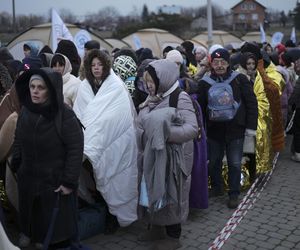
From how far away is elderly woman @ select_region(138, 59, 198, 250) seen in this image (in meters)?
3.80

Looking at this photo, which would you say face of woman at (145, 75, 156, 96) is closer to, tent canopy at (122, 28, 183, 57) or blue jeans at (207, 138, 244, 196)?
blue jeans at (207, 138, 244, 196)

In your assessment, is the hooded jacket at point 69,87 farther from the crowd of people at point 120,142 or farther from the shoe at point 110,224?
the shoe at point 110,224

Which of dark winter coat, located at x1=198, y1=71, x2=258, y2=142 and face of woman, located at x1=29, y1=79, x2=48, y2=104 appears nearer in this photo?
face of woman, located at x1=29, y1=79, x2=48, y2=104

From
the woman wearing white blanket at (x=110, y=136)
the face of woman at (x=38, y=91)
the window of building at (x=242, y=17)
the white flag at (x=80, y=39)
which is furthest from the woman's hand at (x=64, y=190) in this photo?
the window of building at (x=242, y=17)

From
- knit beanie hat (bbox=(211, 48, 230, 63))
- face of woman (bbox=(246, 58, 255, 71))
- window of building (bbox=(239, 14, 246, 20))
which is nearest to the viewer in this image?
knit beanie hat (bbox=(211, 48, 230, 63))

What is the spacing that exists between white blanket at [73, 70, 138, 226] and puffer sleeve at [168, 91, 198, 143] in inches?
20.8

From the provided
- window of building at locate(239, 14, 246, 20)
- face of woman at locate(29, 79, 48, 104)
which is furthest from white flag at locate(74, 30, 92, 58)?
window of building at locate(239, 14, 246, 20)

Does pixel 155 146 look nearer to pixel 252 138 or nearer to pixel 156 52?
pixel 252 138

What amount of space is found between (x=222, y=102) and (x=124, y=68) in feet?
3.85

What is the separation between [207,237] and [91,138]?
1.52m

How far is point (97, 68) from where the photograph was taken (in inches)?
171

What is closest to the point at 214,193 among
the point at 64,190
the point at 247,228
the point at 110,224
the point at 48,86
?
the point at 247,228

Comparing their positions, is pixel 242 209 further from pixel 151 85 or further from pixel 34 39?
pixel 34 39

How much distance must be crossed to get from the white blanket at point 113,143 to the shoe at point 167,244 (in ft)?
1.14
